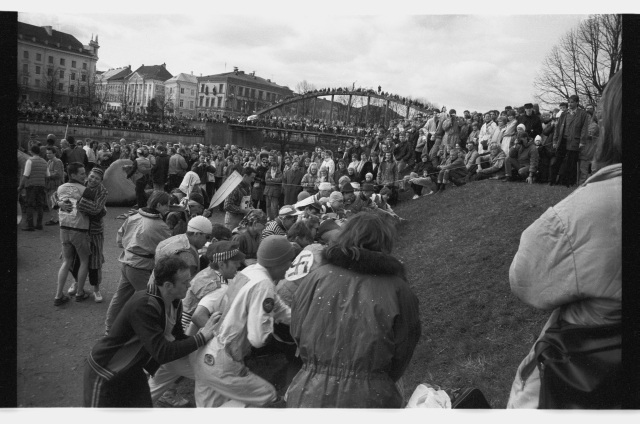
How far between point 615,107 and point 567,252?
743 mm

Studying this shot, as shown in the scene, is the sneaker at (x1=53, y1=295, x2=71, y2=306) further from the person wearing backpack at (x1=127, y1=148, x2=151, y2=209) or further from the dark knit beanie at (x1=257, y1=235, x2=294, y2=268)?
the person wearing backpack at (x1=127, y1=148, x2=151, y2=209)

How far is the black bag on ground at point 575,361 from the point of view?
7.43ft

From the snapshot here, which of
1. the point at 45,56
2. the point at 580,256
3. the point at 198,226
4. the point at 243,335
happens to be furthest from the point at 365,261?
the point at 45,56

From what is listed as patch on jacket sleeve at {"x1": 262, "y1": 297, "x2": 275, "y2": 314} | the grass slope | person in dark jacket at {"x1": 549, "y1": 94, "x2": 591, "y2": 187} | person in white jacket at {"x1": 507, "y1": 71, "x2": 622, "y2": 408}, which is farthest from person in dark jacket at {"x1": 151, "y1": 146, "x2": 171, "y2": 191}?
person in white jacket at {"x1": 507, "y1": 71, "x2": 622, "y2": 408}

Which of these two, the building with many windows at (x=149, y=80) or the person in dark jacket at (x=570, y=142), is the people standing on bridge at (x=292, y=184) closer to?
the building with many windows at (x=149, y=80)

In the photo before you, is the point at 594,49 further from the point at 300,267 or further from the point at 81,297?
the point at 81,297

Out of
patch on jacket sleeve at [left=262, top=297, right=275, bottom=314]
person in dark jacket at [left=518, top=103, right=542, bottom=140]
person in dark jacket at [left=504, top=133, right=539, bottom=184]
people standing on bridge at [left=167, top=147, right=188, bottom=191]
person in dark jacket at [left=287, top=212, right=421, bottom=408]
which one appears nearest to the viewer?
person in dark jacket at [left=287, top=212, right=421, bottom=408]

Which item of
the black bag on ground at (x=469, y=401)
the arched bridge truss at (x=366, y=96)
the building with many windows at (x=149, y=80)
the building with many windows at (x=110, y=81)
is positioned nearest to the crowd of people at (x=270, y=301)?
the black bag on ground at (x=469, y=401)

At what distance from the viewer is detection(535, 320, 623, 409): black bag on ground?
226 centimetres

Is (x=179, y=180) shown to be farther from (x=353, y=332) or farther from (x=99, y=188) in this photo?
(x=353, y=332)

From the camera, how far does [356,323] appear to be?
2.63 m

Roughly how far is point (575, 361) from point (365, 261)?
1039 millimetres

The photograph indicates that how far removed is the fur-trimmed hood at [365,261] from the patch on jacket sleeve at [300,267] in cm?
158

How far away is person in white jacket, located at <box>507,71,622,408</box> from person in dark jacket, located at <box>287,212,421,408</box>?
614mm
